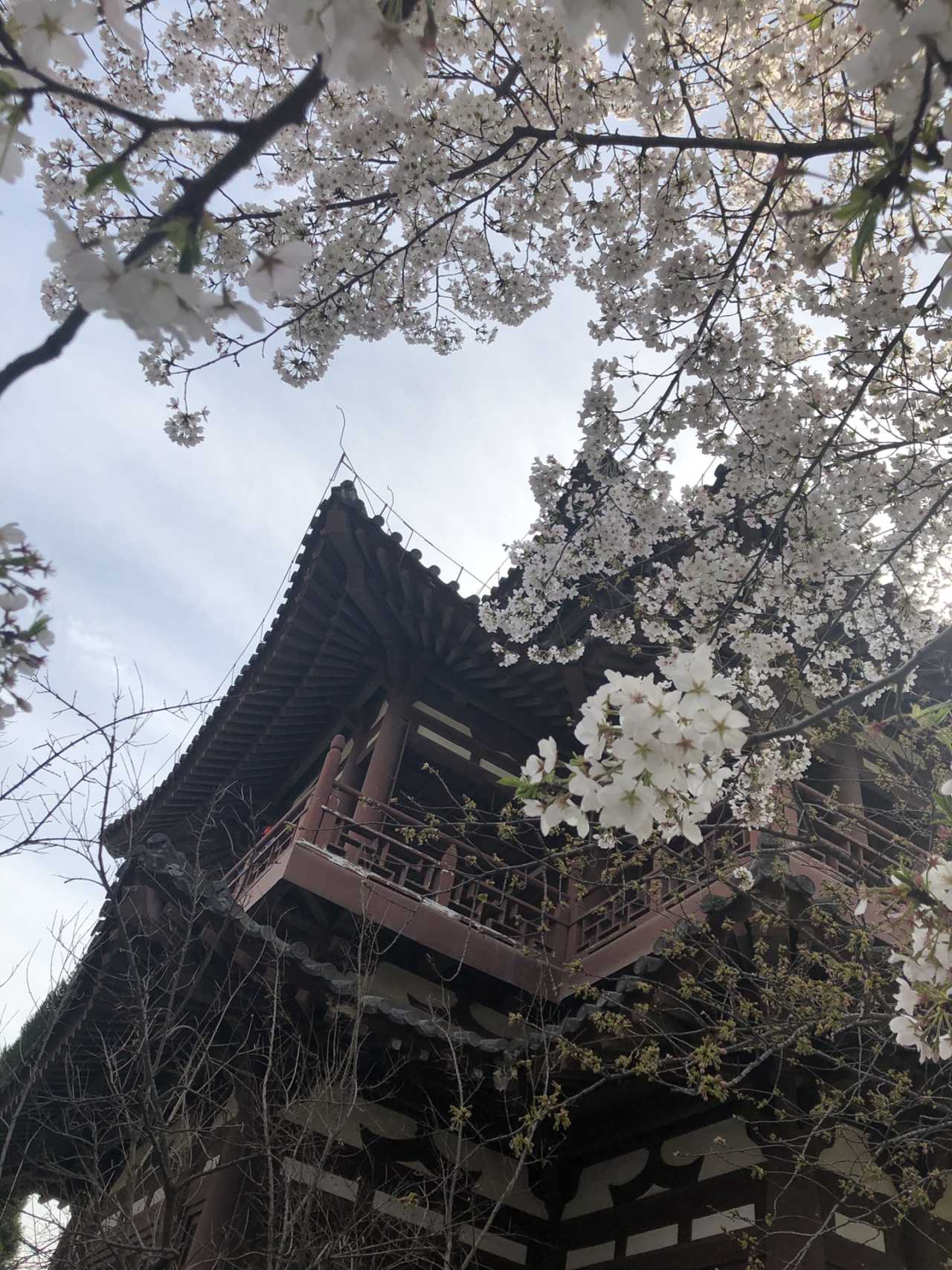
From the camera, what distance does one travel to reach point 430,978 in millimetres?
5887

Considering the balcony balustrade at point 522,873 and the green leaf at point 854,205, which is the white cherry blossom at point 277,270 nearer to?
the green leaf at point 854,205

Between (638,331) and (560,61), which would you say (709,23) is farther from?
(638,331)

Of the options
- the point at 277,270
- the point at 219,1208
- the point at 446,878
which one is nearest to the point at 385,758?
the point at 446,878

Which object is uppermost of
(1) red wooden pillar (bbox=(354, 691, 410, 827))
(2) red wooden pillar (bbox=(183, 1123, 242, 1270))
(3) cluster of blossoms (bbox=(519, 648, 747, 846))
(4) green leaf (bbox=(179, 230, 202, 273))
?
(1) red wooden pillar (bbox=(354, 691, 410, 827))

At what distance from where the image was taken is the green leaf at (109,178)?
39.5 inches

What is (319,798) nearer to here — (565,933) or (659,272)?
(565,933)

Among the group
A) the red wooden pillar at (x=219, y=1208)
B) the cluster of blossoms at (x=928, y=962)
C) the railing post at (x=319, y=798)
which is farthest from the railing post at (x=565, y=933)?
the cluster of blossoms at (x=928, y=962)

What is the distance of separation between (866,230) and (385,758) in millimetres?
5885

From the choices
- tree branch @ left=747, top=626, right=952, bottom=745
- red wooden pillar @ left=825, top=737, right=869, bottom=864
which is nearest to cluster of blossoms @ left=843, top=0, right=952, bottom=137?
tree branch @ left=747, top=626, right=952, bottom=745

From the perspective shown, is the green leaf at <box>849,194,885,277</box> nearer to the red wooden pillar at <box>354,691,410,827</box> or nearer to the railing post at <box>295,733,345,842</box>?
the railing post at <box>295,733,345,842</box>

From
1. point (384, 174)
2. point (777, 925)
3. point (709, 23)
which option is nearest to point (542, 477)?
point (384, 174)

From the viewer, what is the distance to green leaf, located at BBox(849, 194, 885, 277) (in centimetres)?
123

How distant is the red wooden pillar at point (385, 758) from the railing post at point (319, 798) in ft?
1.14

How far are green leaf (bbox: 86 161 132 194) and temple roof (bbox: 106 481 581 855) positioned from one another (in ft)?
15.5
